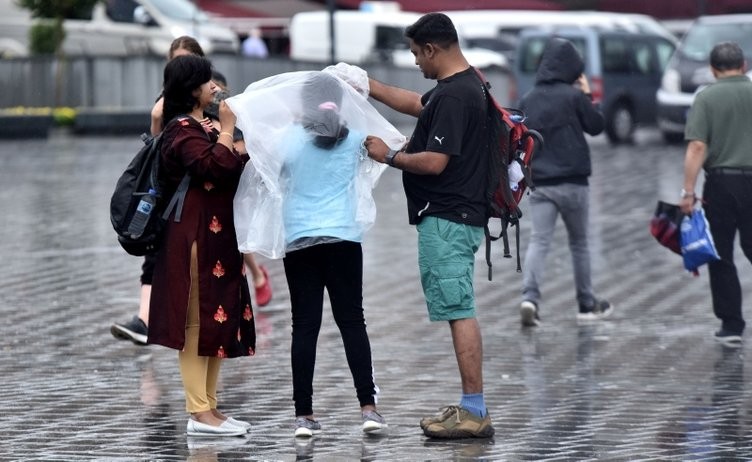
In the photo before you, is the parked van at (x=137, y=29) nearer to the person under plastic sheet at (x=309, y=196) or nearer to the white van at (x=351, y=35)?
the white van at (x=351, y=35)

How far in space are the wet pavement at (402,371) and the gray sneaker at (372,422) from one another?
62 millimetres

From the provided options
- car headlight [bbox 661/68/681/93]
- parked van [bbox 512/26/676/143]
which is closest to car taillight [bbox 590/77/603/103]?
parked van [bbox 512/26/676/143]

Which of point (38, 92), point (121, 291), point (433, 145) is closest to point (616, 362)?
point (433, 145)

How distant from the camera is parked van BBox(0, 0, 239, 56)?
2977 centimetres

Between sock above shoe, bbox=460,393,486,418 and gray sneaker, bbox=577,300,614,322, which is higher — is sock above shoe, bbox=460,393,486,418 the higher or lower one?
the higher one

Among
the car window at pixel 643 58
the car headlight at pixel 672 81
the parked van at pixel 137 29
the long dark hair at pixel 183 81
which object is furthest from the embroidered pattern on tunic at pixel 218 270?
the parked van at pixel 137 29

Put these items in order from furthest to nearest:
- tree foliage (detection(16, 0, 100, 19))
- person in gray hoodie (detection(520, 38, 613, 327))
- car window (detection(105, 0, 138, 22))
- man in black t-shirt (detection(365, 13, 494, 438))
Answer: car window (detection(105, 0, 138, 22)), tree foliage (detection(16, 0, 100, 19)), person in gray hoodie (detection(520, 38, 613, 327)), man in black t-shirt (detection(365, 13, 494, 438))

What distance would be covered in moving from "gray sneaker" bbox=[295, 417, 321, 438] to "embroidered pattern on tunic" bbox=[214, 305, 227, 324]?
52cm

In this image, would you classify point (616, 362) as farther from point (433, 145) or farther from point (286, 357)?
point (433, 145)

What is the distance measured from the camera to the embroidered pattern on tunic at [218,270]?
22.4ft

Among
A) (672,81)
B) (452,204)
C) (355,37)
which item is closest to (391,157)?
(452,204)

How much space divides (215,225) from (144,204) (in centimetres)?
31

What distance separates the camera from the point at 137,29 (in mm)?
30078

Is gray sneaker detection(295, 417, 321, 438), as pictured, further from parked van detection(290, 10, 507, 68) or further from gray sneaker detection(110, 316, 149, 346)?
parked van detection(290, 10, 507, 68)
